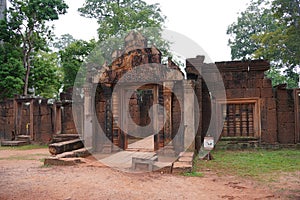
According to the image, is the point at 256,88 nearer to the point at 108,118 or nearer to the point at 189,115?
the point at 189,115

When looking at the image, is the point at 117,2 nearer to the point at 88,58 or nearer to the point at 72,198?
the point at 88,58

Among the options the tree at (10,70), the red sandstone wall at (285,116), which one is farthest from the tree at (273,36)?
the tree at (10,70)

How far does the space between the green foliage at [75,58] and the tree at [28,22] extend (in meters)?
1.86

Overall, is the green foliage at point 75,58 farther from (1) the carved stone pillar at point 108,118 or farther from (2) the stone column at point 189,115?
(2) the stone column at point 189,115

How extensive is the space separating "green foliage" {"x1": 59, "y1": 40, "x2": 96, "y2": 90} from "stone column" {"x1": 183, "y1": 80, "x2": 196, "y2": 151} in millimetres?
12243

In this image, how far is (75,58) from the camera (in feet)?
63.8

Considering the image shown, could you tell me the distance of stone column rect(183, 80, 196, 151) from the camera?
8.27m

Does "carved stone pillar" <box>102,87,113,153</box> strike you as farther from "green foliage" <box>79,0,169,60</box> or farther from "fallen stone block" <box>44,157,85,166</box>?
"green foliage" <box>79,0,169,60</box>

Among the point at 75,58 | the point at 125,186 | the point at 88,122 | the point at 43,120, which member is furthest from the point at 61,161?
the point at 75,58

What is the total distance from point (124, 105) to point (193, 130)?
103 inches

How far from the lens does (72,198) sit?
15.3 feet

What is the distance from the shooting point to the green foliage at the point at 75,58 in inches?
746

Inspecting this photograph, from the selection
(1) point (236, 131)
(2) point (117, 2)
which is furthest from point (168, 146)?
(2) point (117, 2)

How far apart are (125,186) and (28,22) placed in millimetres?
15416
